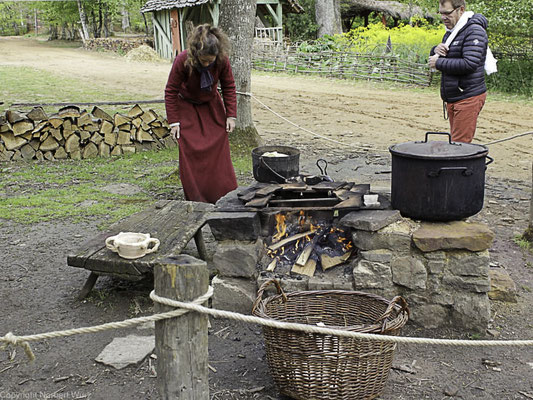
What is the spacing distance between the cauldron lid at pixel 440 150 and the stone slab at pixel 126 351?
214cm

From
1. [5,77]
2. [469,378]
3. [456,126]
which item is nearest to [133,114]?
[456,126]

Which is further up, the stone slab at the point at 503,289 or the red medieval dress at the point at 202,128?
the red medieval dress at the point at 202,128

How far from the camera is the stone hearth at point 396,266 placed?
13.0 feet

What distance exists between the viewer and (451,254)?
13.1 feet

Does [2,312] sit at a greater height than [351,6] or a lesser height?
lesser

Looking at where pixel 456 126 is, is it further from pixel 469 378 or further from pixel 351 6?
pixel 351 6

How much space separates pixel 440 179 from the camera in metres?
3.94

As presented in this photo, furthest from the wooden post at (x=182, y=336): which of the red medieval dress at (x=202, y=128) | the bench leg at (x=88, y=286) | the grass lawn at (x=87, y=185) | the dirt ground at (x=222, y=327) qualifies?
the grass lawn at (x=87, y=185)

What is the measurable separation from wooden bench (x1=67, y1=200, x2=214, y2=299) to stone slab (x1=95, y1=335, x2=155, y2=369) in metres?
0.48

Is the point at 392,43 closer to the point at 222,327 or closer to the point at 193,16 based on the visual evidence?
the point at 193,16

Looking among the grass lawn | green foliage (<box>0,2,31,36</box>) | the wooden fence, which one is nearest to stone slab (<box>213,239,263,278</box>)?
the grass lawn

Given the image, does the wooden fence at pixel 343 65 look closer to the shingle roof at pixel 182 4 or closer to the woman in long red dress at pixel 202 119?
the shingle roof at pixel 182 4

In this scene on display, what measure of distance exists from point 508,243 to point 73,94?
13.1 metres

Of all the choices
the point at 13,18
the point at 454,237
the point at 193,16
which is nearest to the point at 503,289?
the point at 454,237
